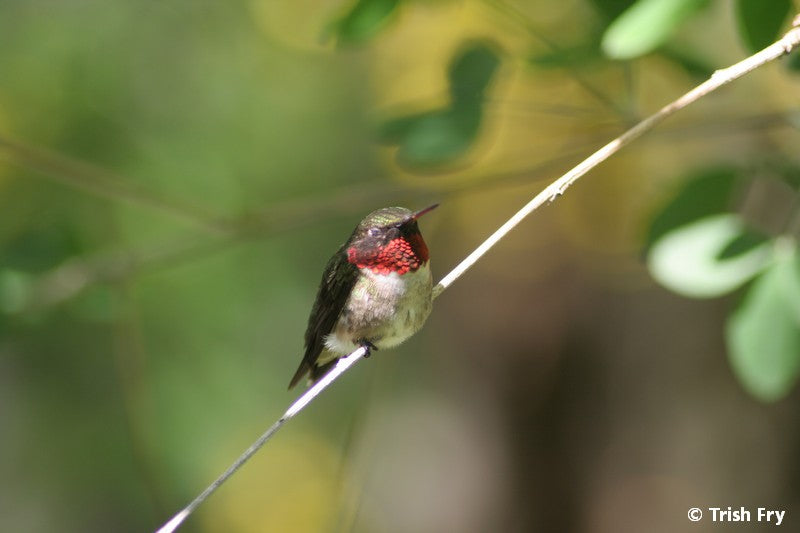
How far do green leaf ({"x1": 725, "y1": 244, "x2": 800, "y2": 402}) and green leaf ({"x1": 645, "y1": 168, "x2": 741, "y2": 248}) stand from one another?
0.28 meters

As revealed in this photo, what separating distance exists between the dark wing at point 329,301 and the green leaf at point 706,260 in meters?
0.80

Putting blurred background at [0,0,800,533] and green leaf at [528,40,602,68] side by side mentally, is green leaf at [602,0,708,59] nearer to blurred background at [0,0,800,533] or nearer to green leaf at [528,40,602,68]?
green leaf at [528,40,602,68]

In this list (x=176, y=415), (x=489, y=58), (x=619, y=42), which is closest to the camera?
(x=619, y=42)

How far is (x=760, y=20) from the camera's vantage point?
5.27 feet

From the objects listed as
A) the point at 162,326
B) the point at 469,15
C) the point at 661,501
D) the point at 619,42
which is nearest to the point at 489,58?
the point at 619,42

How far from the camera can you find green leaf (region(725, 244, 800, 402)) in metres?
1.68

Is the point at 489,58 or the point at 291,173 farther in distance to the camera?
the point at 291,173

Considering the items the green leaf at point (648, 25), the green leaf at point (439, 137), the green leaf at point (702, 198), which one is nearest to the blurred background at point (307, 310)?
the green leaf at point (439, 137)

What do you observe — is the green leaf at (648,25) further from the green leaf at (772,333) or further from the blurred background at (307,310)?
the blurred background at (307,310)

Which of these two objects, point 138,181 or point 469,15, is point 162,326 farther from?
point 469,15

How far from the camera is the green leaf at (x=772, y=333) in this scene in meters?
1.68

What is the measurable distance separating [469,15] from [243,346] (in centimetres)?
205

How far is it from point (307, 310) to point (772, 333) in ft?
10.7

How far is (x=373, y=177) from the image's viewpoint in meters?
4.74
